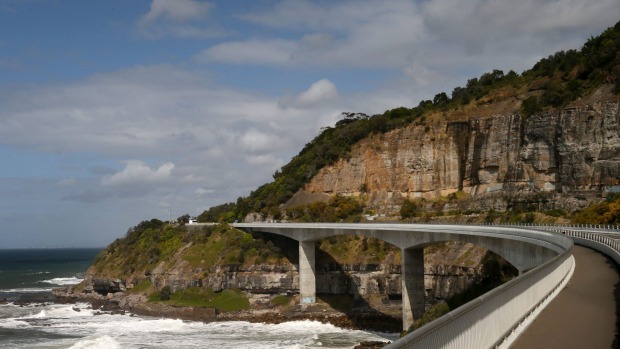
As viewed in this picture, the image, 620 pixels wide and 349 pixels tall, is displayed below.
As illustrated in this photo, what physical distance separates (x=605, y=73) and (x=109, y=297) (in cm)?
6554

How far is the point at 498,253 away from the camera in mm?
35469

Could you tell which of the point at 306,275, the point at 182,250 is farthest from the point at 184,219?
the point at 306,275

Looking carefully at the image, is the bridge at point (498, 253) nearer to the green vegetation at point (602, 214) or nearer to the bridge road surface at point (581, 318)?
the bridge road surface at point (581, 318)

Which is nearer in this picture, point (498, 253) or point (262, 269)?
point (498, 253)

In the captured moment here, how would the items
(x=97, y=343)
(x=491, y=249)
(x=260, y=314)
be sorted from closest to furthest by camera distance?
(x=491, y=249), (x=97, y=343), (x=260, y=314)

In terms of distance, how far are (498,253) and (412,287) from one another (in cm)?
1420

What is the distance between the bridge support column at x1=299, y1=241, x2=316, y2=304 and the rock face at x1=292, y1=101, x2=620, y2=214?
62.1 feet

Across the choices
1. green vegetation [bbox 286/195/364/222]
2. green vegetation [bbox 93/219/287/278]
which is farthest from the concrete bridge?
green vegetation [bbox 286/195/364/222]

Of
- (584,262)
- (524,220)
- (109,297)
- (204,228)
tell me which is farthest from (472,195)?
(584,262)

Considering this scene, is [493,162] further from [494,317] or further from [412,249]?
[494,317]

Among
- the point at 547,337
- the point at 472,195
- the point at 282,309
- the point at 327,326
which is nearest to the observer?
the point at 547,337

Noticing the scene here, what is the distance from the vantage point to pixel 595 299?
1515 cm

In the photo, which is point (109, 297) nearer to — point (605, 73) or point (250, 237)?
point (250, 237)

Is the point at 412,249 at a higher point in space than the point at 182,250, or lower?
higher
